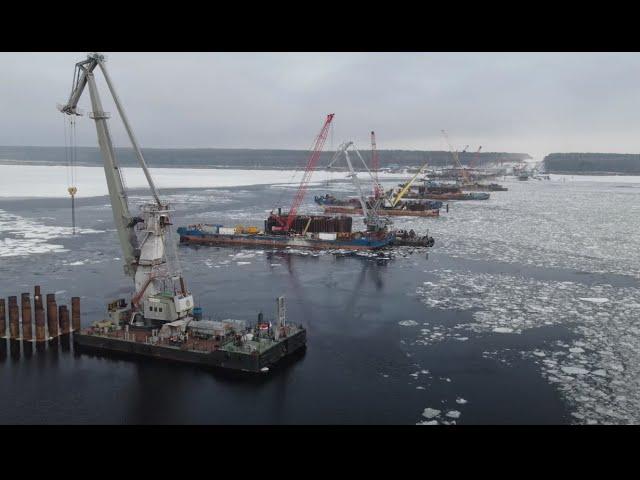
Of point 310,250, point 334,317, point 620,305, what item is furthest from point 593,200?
point 334,317

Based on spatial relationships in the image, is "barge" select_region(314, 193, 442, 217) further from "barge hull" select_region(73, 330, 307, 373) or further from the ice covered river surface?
"barge hull" select_region(73, 330, 307, 373)

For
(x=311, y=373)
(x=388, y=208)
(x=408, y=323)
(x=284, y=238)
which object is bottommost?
(x=311, y=373)

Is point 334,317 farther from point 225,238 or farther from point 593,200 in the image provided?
point 593,200

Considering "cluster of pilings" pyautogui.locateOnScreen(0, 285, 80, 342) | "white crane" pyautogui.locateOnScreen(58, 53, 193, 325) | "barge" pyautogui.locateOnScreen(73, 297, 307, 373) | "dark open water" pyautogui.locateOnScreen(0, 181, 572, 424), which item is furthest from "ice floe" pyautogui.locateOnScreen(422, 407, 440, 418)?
"cluster of pilings" pyautogui.locateOnScreen(0, 285, 80, 342)

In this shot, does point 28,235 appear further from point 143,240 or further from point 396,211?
point 396,211

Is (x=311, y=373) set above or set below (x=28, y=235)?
below

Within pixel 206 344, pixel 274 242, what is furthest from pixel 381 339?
pixel 274 242
